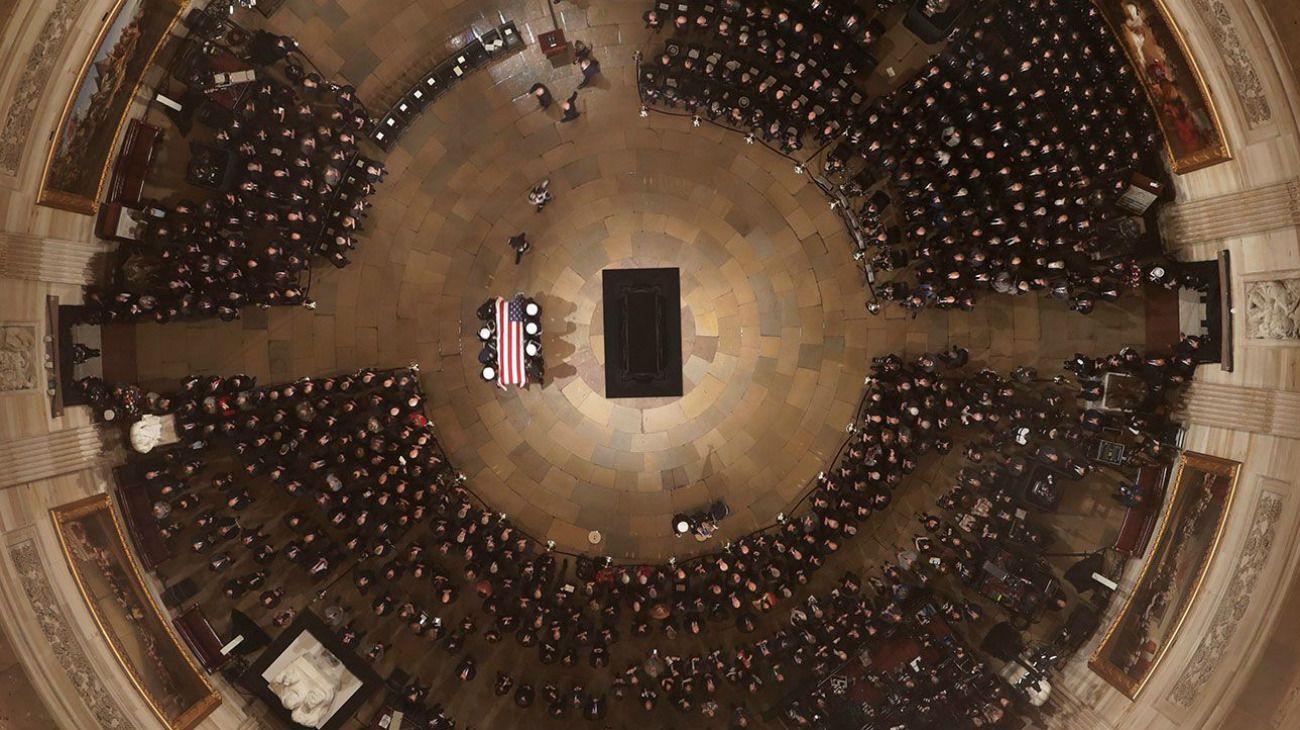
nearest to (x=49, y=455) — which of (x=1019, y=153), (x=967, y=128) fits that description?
(x=967, y=128)

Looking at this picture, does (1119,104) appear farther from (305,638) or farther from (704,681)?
(305,638)

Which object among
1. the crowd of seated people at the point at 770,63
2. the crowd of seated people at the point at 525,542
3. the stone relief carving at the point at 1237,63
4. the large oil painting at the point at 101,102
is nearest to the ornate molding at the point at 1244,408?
the crowd of seated people at the point at 525,542

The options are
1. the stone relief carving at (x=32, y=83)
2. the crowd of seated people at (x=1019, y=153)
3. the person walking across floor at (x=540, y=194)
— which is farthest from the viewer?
the person walking across floor at (x=540, y=194)

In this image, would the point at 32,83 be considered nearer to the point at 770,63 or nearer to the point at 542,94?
the point at 542,94

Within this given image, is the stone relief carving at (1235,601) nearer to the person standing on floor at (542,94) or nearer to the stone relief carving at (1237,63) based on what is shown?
the stone relief carving at (1237,63)

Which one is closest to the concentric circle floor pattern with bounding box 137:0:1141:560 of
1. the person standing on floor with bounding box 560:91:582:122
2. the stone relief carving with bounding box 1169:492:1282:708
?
the person standing on floor with bounding box 560:91:582:122
